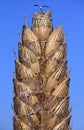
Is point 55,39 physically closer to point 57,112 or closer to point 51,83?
point 51,83

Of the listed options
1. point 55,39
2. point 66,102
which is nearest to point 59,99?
point 66,102

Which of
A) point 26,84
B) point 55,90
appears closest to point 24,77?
point 26,84

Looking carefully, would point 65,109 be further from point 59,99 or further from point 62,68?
point 62,68

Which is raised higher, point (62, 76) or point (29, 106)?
point (62, 76)

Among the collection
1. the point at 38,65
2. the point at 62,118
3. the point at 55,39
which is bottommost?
the point at 62,118

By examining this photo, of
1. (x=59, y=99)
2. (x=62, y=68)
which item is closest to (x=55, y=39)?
(x=62, y=68)

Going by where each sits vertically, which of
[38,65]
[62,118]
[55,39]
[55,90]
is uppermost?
[55,39]

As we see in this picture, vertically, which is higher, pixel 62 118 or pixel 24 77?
pixel 24 77
